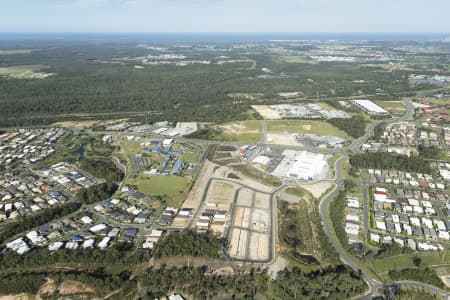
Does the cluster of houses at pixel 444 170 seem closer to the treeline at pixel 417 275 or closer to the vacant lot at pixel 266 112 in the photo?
the treeline at pixel 417 275

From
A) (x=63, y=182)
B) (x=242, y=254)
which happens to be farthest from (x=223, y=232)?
(x=63, y=182)

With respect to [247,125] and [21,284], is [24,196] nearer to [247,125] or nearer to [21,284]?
[21,284]

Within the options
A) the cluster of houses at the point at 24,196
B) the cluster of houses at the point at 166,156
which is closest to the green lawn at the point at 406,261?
the cluster of houses at the point at 166,156

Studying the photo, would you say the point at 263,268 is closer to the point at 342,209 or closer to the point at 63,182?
the point at 342,209

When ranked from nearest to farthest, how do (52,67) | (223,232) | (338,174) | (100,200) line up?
(223,232), (100,200), (338,174), (52,67)

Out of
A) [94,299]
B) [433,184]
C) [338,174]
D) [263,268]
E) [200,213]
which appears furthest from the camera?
[338,174]

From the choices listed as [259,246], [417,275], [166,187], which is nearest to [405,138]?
[417,275]

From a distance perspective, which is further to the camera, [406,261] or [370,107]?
[370,107]
